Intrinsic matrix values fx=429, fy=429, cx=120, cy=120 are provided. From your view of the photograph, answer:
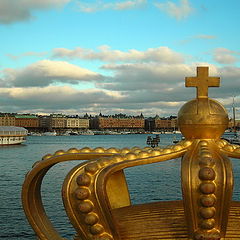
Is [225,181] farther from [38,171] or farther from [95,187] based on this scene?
[38,171]

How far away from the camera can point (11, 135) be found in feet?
316

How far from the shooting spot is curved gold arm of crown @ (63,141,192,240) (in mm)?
5016

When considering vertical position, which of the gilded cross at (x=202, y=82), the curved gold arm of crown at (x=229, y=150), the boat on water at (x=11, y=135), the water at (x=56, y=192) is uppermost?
the gilded cross at (x=202, y=82)

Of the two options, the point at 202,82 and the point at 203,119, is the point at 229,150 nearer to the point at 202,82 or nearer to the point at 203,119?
the point at 203,119

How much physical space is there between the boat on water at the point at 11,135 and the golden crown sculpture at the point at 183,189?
91498mm

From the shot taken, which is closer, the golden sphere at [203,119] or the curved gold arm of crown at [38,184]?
the golden sphere at [203,119]

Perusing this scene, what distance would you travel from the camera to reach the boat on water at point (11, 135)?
9469 cm

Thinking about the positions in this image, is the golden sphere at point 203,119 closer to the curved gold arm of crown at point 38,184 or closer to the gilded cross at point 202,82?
the gilded cross at point 202,82

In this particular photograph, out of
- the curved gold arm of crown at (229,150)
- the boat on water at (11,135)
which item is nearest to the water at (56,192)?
the curved gold arm of crown at (229,150)

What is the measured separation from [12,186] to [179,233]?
89.8 feet

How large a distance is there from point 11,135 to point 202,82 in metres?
94.4

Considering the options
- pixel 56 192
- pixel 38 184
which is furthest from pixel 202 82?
pixel 56 192

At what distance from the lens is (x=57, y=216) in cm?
2056

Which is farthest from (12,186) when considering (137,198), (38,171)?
(38,171)
